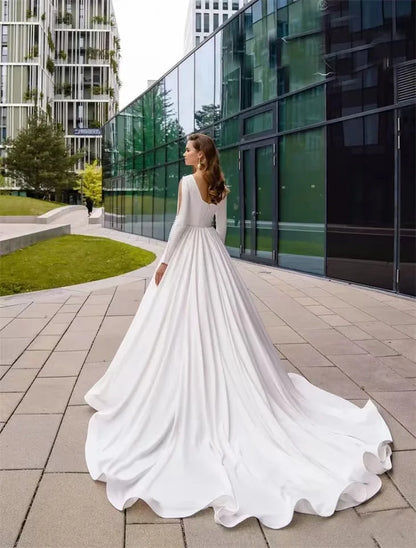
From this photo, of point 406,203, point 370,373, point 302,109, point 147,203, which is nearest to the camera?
point 370,373

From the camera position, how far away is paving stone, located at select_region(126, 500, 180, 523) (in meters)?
→ 2.47

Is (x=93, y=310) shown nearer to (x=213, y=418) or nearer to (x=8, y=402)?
(x=8, y=402)

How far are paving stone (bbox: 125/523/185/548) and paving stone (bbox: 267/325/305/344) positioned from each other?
3682 mm

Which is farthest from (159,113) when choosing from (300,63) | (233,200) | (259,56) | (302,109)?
(302,109)

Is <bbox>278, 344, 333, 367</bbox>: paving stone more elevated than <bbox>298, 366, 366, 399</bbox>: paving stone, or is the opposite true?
<bbox>278, 344, 333, 367</bbox>: paving stone

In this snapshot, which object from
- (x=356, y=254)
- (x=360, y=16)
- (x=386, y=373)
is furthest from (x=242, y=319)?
(x=360, y=16)

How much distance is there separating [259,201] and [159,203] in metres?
9.01

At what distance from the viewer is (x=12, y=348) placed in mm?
5680

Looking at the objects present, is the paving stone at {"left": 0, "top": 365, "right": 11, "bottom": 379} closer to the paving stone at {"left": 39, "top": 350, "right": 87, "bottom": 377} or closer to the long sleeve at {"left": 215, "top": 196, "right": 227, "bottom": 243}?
the paving stone at {"left": 39, "top": 350, "right": 87, "bottom": 377}

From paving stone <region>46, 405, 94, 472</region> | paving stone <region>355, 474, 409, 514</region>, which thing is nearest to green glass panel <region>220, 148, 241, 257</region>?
paving stone <region>46, 405, 94, 472</region>

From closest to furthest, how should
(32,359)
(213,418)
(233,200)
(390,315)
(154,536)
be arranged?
(154,536) → (213,418) → (32,359) → (390,315) → (233,200)

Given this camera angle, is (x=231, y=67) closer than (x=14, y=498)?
No

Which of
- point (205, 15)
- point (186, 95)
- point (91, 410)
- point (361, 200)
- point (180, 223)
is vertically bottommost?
point (91, 410)

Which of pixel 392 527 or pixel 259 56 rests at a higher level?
pixel 259 56
